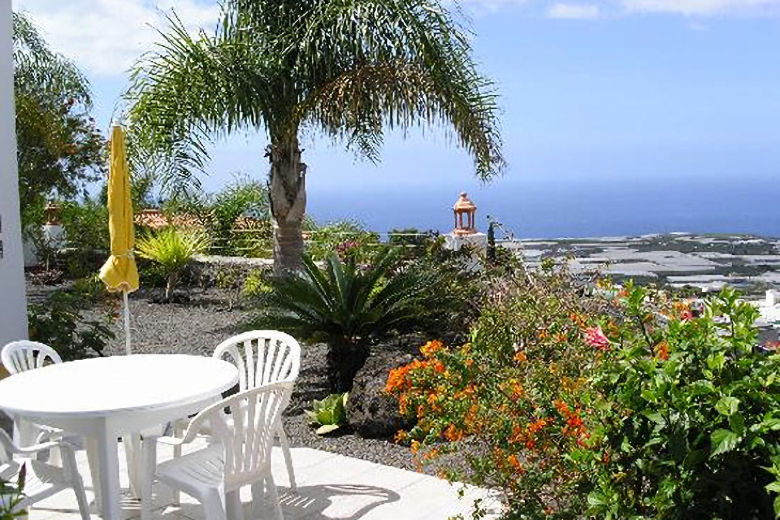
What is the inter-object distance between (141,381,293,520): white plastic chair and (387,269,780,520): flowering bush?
0.80 meters

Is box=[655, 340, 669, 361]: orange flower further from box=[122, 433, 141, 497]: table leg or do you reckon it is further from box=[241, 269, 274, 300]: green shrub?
box=[241, 269, 274, 300]: green shrub

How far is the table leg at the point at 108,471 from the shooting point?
3961 millimetres

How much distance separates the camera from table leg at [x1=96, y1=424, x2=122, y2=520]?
13.0ft

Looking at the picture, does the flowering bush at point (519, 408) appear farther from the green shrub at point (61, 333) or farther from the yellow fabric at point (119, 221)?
the green shrub at point (61, 333)

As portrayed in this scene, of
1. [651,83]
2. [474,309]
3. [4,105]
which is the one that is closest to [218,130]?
[4,105]

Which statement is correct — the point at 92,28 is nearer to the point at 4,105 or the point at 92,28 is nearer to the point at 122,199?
the point at 4,105

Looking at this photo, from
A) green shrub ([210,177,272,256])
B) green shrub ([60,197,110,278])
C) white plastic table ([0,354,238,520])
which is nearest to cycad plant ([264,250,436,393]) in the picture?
white plastic table ([0,354,238,520])

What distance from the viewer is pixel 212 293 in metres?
13.5

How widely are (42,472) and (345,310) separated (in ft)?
11.2

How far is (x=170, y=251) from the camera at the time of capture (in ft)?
41.7

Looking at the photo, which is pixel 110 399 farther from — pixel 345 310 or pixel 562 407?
pixel 345 310

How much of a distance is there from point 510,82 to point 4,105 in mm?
5203

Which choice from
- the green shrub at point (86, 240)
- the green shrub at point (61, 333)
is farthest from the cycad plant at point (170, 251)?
the green shrub at point (61, 333)

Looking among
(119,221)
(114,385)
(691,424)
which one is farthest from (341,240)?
(691,424)
